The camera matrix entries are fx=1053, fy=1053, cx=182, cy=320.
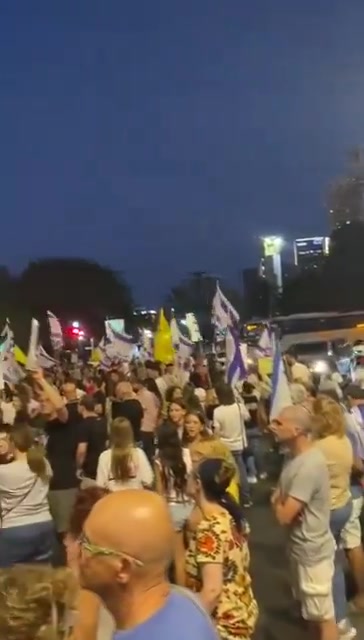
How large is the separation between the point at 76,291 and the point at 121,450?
78.2 m

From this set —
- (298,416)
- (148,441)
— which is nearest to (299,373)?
(148,441)

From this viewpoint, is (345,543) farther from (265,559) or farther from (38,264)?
(38,264)

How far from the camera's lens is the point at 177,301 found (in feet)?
343

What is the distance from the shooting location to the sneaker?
7199 millimetres

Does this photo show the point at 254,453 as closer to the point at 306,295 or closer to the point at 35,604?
the point at 35,604

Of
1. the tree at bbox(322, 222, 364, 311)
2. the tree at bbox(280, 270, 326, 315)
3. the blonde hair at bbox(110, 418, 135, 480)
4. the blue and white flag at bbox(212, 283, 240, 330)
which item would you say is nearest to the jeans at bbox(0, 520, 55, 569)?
the blonde hair at bbox(110, 418, 135, 480)

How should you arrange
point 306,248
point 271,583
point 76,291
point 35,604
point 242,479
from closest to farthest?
1. point 35,604
2. point 271,583
3. point 242,479
4. point 76,291
5. point 306,248

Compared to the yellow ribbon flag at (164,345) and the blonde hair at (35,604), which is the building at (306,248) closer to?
the yellow ribbon flag at (164,345)

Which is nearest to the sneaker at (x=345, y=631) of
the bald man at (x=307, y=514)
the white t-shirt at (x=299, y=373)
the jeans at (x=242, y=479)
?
the bald man at (x=307, y=514)

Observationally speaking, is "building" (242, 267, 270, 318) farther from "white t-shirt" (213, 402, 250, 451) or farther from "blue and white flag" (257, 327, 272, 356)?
"white t-shirt" (213, 402, 250, 451)

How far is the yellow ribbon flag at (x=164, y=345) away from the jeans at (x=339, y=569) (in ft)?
45.9

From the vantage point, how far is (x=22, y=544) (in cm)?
772

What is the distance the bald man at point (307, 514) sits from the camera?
20.8 feet

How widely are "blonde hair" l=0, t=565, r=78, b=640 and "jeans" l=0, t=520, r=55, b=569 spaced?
16.4 feet
